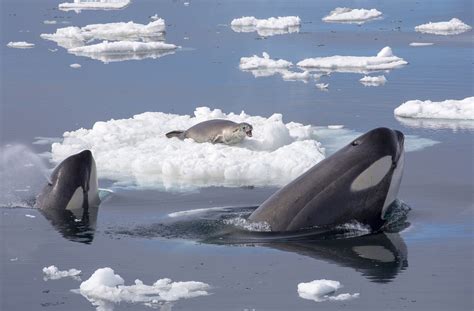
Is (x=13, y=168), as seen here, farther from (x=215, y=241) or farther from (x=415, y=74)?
(x=415, y=74)

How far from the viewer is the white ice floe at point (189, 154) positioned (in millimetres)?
15086

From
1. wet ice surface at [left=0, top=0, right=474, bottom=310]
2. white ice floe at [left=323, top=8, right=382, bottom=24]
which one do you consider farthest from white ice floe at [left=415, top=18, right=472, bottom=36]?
white ice floe at [left=323, top=8, right=382, bottom=24]

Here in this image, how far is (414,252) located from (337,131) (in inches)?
300

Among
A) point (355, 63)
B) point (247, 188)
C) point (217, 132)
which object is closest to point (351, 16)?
point (355, 63)

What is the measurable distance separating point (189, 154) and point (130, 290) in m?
6.50

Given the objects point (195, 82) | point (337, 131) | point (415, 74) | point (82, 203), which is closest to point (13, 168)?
point (82, 203)

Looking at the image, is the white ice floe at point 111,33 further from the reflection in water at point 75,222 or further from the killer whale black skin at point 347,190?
the killer whale black skin at point 347,190

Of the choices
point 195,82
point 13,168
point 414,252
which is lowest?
point 414,252

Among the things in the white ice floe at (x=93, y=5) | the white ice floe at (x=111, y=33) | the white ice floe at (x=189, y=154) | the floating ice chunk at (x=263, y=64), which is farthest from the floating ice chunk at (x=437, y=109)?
the white ice floe at (x=93, y=5)

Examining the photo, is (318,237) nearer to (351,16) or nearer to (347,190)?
(347,190)

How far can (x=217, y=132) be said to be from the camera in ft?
57.0

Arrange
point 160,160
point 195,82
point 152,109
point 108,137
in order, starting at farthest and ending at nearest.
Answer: point 195,82
point 152,109
point 108,137
point 160,160

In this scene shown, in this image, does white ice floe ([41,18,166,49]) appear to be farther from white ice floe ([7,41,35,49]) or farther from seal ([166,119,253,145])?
seal ([166,119,253,145])

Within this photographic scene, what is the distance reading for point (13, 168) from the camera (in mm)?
16359
